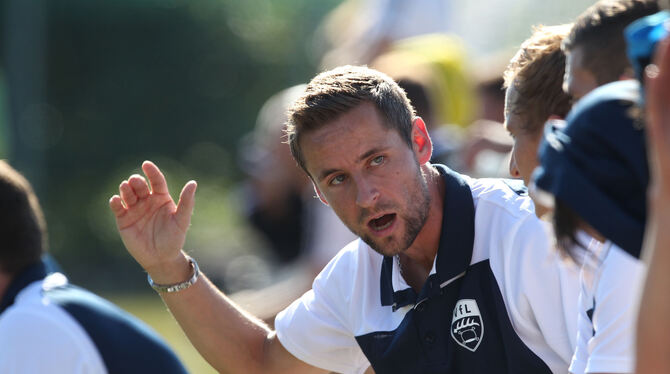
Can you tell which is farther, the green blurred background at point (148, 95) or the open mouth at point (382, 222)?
the green blurred background at point (148, 95)

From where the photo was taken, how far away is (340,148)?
10.7 feet

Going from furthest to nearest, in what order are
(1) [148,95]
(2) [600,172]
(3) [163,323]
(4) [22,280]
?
(1) [148,95] → (3) [163,323] → (4) [22,280] → (2) [600,172]

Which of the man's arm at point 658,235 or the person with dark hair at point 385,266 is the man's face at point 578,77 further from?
the man's arm at point 658,235

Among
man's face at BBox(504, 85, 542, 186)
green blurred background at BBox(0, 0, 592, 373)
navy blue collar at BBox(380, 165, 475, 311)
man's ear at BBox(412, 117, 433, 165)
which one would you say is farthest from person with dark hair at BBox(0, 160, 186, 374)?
green blurred background at BBox(0, 0, 592, 373)

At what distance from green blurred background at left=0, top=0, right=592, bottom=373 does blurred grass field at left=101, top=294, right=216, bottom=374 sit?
1.59 m

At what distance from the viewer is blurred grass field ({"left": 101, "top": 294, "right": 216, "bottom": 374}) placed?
9461 millimetres

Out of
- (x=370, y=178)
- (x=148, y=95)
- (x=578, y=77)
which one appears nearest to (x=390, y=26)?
(x=370, y=178)

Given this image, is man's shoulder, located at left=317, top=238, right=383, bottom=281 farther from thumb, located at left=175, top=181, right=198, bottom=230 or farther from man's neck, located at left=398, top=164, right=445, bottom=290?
A: thumb, located at left=175, top=181, right=198, bottom=230

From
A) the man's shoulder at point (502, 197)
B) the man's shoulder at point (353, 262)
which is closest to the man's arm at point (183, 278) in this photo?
the man's shoulder at point (353, 262)

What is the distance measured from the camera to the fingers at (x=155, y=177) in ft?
11.3

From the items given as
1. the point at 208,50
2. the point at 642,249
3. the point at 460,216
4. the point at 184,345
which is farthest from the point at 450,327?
the point at 208,50

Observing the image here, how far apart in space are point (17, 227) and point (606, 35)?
7.63 ft

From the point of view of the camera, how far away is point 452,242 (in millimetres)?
3150

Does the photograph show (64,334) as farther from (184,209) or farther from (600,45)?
(600,45)
